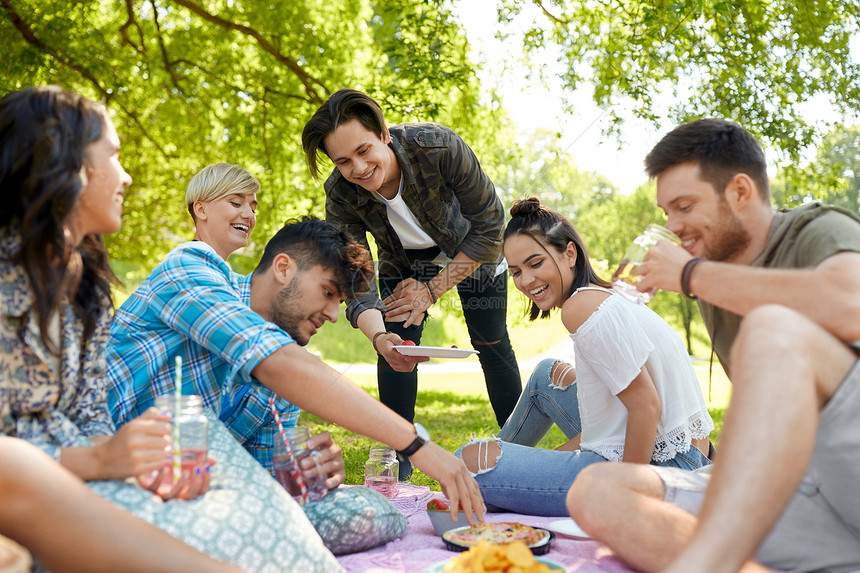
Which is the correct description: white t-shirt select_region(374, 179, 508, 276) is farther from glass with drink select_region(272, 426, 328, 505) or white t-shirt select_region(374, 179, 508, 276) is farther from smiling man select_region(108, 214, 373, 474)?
glass with drink select_region(272, 426, 328, 505)

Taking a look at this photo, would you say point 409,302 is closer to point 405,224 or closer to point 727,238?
point 405,224

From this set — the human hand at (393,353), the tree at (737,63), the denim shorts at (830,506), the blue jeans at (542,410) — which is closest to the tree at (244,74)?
the tree at (737,63)

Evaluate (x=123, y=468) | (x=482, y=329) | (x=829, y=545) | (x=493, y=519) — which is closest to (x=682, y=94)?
(x=482, y=329)

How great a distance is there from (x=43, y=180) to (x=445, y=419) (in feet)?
23.7

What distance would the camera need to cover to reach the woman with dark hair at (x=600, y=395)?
2.85 metres

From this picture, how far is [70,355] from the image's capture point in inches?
78.0

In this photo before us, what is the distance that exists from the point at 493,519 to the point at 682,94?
5658 millimetres

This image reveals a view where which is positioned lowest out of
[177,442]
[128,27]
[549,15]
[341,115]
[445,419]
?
[445,419]

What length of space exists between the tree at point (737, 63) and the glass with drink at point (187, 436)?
19.2ft

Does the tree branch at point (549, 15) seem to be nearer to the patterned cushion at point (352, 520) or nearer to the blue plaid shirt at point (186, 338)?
the blue plaid shirt at point (186, 338)

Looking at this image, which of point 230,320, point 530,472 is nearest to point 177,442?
point 230,320

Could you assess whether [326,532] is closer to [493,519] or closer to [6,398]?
[493,519]

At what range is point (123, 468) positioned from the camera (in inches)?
72.3

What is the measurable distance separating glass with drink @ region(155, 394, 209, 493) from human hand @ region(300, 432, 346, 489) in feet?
2.47
